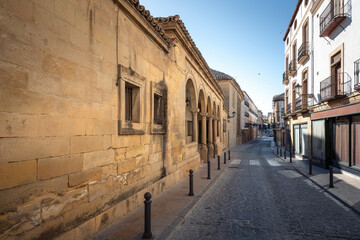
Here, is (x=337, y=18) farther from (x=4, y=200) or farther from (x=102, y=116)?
(x=4, y=200)

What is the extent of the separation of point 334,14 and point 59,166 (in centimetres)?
1325

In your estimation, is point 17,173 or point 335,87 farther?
point 335,87

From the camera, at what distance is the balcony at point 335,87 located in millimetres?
10177

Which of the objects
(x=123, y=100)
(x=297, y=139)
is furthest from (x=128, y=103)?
(x=297, y=139)

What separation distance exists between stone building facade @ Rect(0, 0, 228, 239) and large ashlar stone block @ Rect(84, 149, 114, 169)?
0.06 feet

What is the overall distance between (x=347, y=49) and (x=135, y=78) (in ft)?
32.1

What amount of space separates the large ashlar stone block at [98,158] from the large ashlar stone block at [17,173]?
1089 mm

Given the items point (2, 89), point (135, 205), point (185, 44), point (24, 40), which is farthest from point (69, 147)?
point (185, 44)

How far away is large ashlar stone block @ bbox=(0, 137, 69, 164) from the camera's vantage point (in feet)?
9.17

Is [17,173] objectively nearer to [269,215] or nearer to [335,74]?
[269,215]

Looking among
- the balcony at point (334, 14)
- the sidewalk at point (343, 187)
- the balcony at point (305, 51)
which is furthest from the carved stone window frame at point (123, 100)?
the balcony at point (305, 51)

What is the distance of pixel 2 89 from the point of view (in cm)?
275

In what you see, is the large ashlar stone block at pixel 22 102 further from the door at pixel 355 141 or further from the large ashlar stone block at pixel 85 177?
the door at pixel 355 141

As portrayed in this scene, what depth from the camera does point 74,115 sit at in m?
3.87
